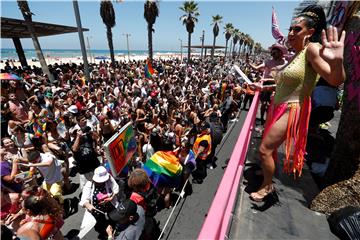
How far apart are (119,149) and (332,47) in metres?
3.63

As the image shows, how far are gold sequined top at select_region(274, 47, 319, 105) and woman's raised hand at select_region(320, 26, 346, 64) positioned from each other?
0.82 feet

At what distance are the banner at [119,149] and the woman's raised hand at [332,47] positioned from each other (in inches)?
127

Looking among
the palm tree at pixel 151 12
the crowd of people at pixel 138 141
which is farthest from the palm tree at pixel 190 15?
the crowd of people at pixel 138 141

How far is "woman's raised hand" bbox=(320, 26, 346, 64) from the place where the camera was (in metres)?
1.34

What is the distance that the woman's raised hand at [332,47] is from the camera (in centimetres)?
134

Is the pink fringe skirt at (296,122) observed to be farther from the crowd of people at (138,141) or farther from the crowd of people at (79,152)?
the crowd of people at (79,152)

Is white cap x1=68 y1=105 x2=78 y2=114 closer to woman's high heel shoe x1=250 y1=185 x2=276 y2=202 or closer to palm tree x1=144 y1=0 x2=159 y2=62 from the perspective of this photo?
woman's high heel shoe x1=250 y1=185 x2=276 y2=202

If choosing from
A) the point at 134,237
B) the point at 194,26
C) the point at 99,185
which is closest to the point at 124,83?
the point at 99,185

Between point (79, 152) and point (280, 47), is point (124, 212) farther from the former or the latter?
point (280, 47)

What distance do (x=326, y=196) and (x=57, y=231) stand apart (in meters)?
3.59

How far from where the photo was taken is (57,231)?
126 inches

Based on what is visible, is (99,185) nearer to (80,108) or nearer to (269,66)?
(269,66)

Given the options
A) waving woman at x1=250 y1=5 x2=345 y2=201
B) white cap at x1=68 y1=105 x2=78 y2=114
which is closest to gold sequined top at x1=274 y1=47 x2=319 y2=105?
waving woman at x1=250 y1=5 x2=345 y2=201

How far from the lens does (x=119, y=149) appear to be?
4.11 metres
